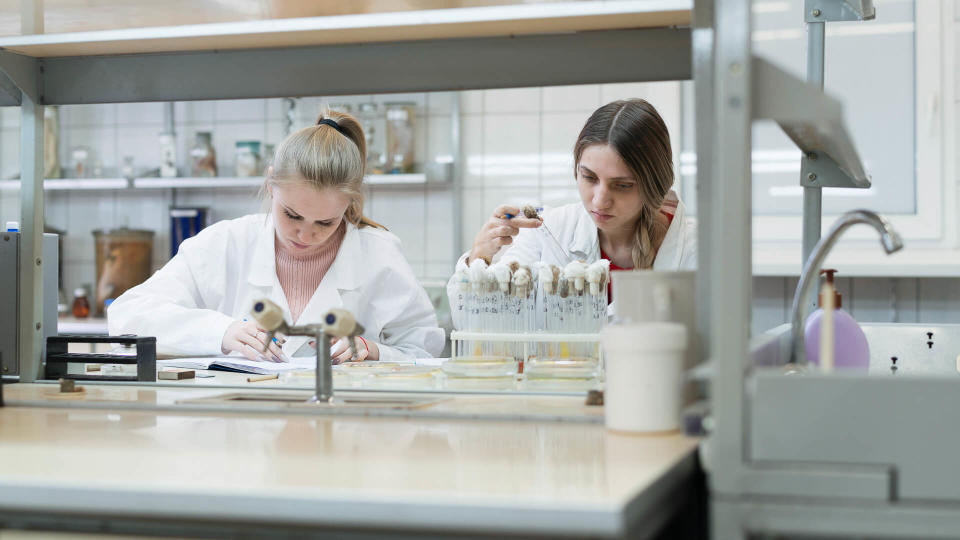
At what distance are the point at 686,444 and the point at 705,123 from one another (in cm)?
43

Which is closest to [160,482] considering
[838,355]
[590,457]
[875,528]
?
[590,457]

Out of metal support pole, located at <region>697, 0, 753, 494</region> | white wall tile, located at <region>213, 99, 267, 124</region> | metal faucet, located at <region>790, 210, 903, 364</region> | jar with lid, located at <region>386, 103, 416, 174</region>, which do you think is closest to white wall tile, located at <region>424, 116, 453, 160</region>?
jar with lid, located at <region>386, 103, 416, 174</region>

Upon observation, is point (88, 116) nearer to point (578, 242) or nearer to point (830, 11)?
point (578, 242)

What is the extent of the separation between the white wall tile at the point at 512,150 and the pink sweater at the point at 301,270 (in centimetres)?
157

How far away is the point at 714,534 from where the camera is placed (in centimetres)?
90

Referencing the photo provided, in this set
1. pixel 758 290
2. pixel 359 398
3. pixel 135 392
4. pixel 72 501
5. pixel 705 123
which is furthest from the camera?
pixel 758 290

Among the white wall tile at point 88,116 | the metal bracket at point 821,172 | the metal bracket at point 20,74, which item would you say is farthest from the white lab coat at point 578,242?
the white wall tile at point 88,116

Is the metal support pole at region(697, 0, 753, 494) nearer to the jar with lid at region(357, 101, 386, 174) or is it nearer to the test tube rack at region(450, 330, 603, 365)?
the test tube rack at region(450, 330, 603, 365)

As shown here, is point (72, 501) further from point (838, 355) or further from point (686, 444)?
point (838, 355)

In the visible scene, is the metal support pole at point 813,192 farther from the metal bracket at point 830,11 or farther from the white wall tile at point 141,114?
the white wall tile at point 141,114

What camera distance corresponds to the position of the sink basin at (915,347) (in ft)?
7.88

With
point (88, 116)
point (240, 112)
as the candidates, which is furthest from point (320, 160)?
point (88, 116)

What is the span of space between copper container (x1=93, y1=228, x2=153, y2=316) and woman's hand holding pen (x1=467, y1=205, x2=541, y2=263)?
2.50 m

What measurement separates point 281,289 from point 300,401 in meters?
1.24
